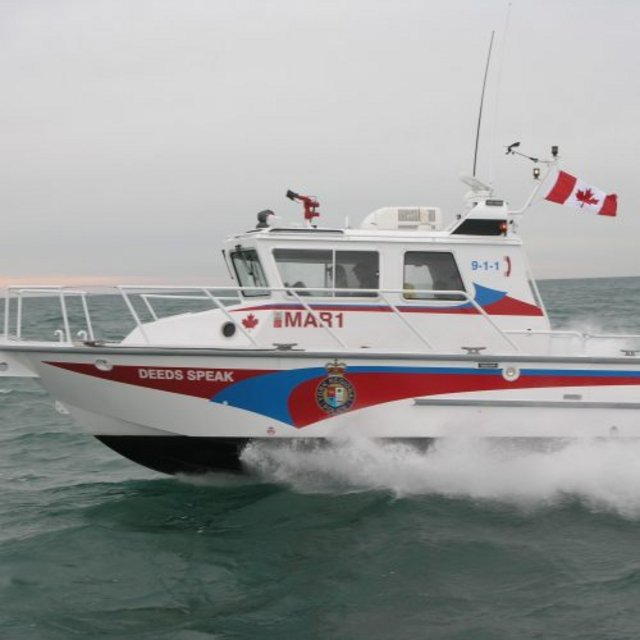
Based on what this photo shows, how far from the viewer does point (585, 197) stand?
8.02 meters

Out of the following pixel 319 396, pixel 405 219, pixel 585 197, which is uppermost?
pixel 585 197

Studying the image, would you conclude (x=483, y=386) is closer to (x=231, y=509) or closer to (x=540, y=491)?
(x=540, y=491)

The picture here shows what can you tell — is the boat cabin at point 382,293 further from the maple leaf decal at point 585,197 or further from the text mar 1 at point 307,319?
the maple leaf decal at point 585,197

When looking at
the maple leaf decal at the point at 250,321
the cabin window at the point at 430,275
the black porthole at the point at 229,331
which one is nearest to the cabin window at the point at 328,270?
the cabin window at the point at 430,275

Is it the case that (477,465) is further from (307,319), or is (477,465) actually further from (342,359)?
(307,319)

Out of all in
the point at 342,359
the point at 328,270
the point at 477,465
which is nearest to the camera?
the point at 342,359

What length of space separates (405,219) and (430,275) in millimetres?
653

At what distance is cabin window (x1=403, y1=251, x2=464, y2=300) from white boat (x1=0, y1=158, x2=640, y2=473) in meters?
0.01

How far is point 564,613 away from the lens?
517 centimetres

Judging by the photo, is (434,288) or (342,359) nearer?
(342,359)

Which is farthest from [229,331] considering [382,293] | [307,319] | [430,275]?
[430,275]

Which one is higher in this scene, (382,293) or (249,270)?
(249,270)

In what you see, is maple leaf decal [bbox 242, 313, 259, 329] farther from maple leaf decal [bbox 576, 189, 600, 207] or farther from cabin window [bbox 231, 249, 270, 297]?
maple leaf decal [bbox 576, 189, 600, 207]

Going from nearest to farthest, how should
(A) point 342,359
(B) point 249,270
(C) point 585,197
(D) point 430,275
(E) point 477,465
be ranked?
(A) point 342,359 → (E) point 477,465 → (D) point 430,275 → (B) point 249,270 → (C) point 585,197
